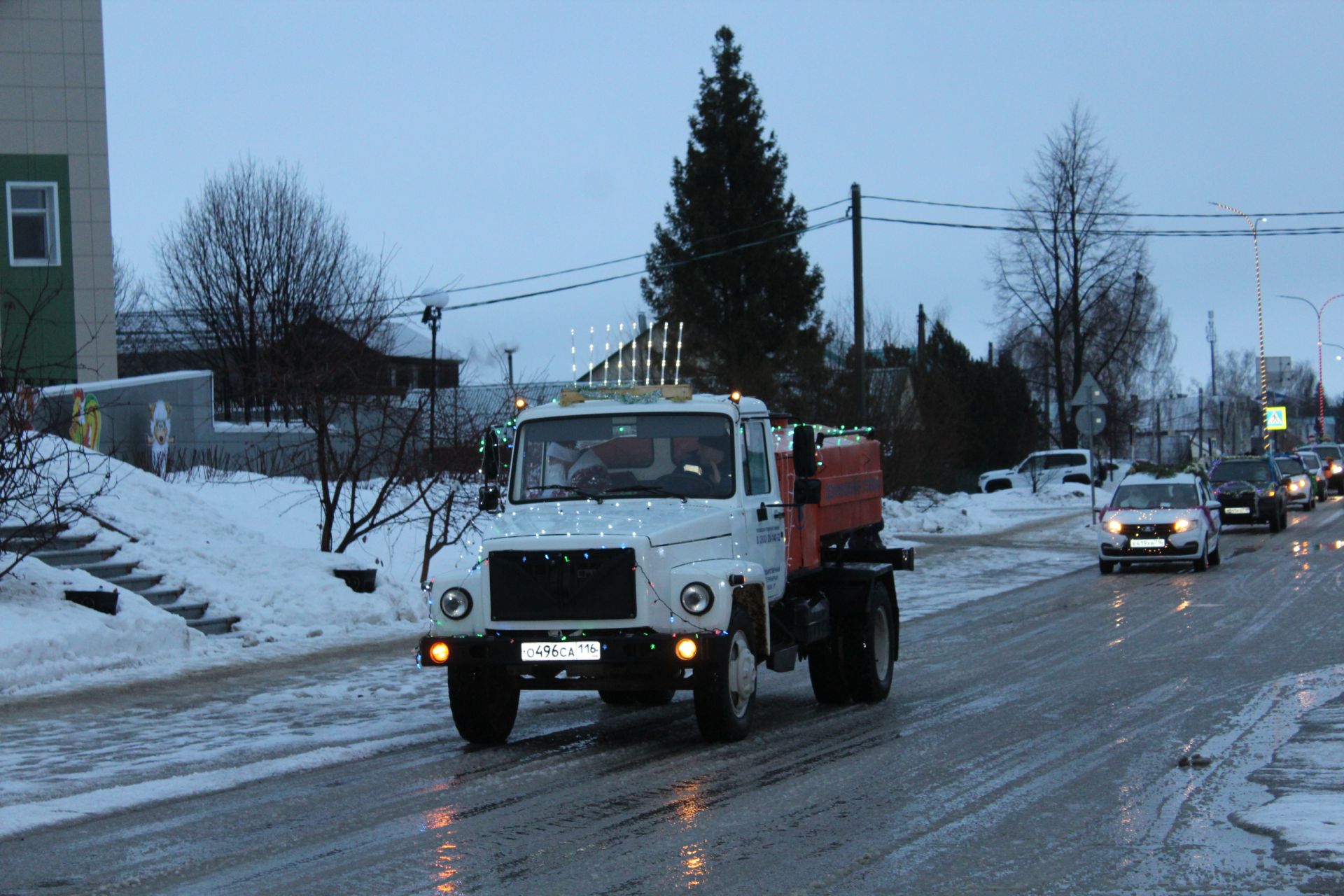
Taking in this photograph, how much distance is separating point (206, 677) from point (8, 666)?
5.43ft

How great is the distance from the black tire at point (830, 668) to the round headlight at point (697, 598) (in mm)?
2367

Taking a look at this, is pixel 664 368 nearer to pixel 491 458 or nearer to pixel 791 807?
pixel 491 458

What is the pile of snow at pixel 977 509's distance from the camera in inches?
1393

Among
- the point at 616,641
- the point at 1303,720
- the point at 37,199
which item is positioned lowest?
the point at 1303,720

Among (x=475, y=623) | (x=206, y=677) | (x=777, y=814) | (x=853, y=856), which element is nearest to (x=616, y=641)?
(x=475, y=623)

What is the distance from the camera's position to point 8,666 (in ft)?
41.6

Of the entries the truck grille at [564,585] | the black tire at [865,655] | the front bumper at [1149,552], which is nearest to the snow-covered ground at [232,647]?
the front bumper at [1149,552]

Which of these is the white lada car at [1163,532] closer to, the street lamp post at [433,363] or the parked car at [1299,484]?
the street lamp post at [433,363]

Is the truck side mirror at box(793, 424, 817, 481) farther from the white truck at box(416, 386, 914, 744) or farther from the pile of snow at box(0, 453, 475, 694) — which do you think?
the pile of snow at box(0, 453, 475, 694)

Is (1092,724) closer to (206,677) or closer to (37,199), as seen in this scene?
(206,677)

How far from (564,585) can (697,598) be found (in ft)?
2.78

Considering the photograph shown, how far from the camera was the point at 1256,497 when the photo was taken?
1363 inches

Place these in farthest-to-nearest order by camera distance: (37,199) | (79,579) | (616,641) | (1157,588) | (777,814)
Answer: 1. (37,199)
2. (1157,588)
3. (79,579)
4. (616,641)
5. (777,814)

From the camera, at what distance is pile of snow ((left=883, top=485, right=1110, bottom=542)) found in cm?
A: 3538
